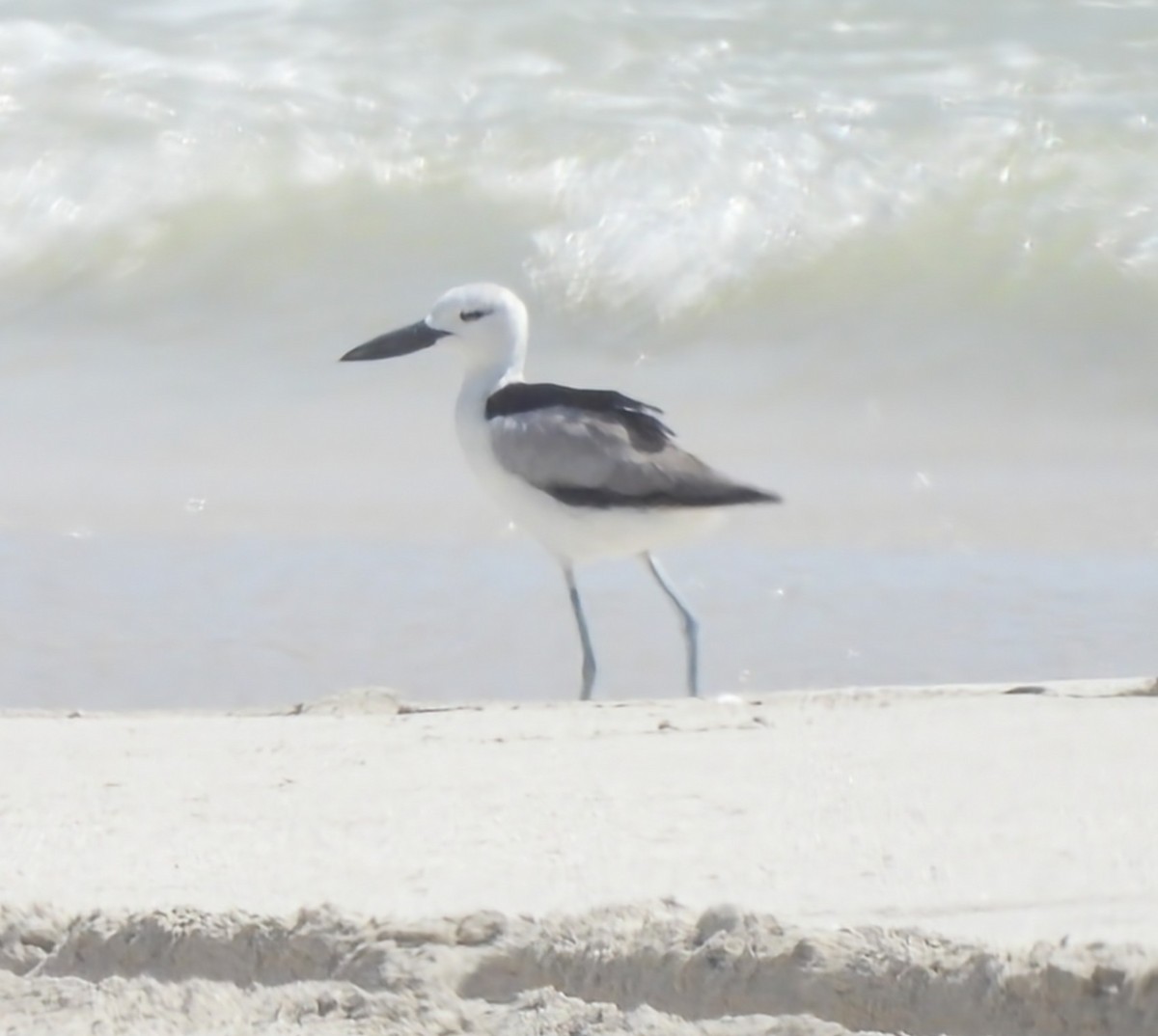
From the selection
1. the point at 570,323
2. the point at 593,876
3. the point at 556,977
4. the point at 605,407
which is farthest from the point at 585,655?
the point at 570,323

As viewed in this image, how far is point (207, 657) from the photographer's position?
5.29 metres

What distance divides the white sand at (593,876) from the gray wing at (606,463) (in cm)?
148

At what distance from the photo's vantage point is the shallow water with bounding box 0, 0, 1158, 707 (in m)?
5.57

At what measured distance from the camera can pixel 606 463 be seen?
5145 millimetres


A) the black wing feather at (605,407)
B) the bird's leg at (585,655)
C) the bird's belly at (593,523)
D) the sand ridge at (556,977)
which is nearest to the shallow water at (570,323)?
the bird's leg at (585,655)

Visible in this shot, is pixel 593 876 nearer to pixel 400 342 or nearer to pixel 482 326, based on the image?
pixel 482 326

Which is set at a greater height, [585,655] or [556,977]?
[556,977]

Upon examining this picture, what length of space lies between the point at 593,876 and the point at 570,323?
6.39 meters

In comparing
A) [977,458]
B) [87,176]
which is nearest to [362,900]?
[977,458]

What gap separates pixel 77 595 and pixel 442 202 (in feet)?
14.8

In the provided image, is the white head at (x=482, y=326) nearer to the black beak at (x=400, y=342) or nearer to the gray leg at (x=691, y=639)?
the black beak at (x=400, y=342)

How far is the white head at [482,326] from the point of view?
5.69 meters

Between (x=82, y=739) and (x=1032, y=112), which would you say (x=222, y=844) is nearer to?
(x=82, y=739)

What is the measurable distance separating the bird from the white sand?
1.46 meters
